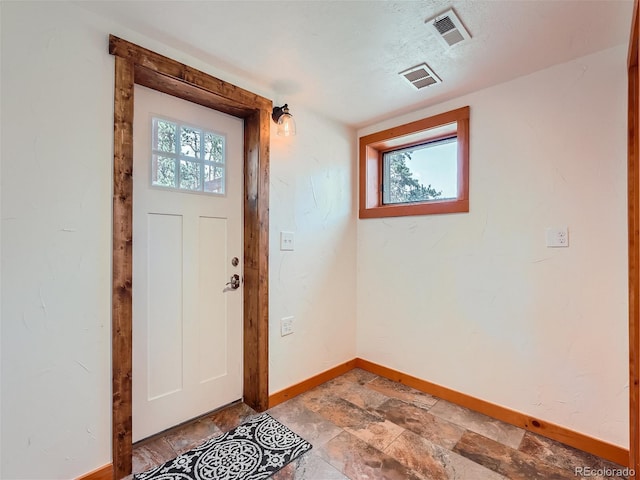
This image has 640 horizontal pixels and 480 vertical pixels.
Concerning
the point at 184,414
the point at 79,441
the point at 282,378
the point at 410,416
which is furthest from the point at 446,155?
the point at 79,441

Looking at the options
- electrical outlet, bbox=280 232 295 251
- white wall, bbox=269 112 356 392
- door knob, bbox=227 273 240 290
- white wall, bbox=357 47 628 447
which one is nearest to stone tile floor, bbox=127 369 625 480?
white wall, bbox=357 47 628 447

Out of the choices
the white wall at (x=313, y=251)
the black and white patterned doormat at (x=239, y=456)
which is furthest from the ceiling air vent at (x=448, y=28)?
the black and white patterned doormat at (x=239, y=456)

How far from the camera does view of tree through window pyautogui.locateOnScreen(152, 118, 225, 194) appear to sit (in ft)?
6.15

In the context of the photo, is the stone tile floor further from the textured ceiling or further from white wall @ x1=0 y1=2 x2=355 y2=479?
the textured ceiling

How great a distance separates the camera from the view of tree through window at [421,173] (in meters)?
2.45

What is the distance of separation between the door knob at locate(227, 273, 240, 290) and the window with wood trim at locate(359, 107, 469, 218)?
50.6 inches

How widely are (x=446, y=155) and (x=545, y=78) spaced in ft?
2.48

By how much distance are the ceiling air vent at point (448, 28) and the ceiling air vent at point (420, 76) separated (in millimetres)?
237

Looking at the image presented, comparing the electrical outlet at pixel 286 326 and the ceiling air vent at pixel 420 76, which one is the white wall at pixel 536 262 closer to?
the ceiling air vent at pixel 420 76

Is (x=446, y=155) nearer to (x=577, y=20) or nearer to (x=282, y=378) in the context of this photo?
(x=577, y=20)

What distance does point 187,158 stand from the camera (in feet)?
6.52

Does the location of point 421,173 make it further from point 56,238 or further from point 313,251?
point 56,238

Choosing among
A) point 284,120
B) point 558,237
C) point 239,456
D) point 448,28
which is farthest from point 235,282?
point 558,237

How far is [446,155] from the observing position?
248 centimetres
